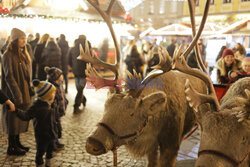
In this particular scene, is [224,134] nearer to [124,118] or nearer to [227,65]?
[124,118]

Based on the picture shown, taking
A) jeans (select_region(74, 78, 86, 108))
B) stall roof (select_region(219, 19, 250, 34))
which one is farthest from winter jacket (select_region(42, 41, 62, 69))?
stall roof (select_region(219, 19, 250, 34))

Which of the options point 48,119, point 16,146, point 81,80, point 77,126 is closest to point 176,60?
point 48,119

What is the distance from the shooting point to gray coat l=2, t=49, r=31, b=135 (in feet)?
12.4

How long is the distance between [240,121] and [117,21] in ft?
34.6

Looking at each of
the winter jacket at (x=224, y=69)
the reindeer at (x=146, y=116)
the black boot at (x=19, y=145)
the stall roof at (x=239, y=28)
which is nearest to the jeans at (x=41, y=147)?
the black boot at (x=19, y=145)

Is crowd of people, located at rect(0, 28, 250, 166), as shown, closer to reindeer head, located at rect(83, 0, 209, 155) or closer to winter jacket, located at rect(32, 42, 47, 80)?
reindeer head, located at rect(83, 0, 209, 155)

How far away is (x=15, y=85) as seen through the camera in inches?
149

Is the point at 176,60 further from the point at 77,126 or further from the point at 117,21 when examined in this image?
the point at 117,21

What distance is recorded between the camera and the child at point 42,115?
128 inches

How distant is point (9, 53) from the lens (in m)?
3.82

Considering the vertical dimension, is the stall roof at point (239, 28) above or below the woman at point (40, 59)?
above

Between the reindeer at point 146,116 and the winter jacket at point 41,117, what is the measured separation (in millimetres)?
947

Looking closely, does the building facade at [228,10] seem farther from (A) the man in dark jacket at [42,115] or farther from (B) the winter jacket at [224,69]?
(A) the man in dark jacket at [42,115]

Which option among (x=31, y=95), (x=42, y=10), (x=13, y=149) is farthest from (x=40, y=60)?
(x=42, y=10)
